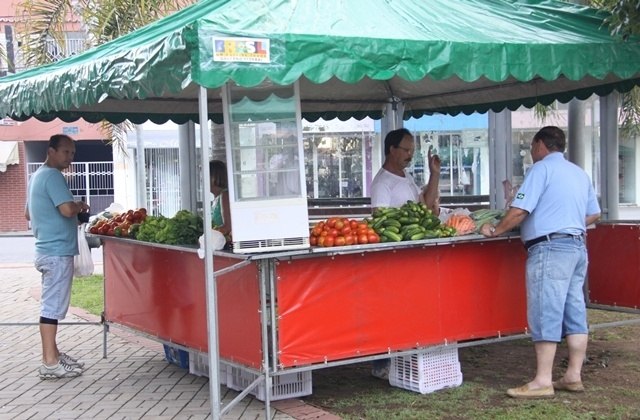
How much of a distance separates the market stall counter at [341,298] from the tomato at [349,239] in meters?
0.07

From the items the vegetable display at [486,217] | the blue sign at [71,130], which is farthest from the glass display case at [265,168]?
the blue sign at [71,130]

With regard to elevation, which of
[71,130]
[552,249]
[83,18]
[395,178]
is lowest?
[552,249]

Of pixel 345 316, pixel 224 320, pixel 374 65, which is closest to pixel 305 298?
pixel 345 316

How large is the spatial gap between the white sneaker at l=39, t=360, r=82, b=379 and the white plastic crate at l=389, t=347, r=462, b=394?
9.73ft

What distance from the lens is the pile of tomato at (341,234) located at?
5566 mm

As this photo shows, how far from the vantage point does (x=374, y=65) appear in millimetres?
5145

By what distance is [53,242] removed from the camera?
22.8 feet

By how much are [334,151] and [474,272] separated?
Result: 1681 centimetres

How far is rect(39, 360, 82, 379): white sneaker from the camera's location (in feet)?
23.1

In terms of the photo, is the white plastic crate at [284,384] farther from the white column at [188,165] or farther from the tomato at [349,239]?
the white column at [188,165]

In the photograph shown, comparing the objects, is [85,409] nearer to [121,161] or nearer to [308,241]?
[308,241]

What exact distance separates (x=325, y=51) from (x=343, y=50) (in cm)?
13

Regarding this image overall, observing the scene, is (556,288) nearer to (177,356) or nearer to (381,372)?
(381,372)

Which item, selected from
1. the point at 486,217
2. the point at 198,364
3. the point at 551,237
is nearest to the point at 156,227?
the point at 198,364
